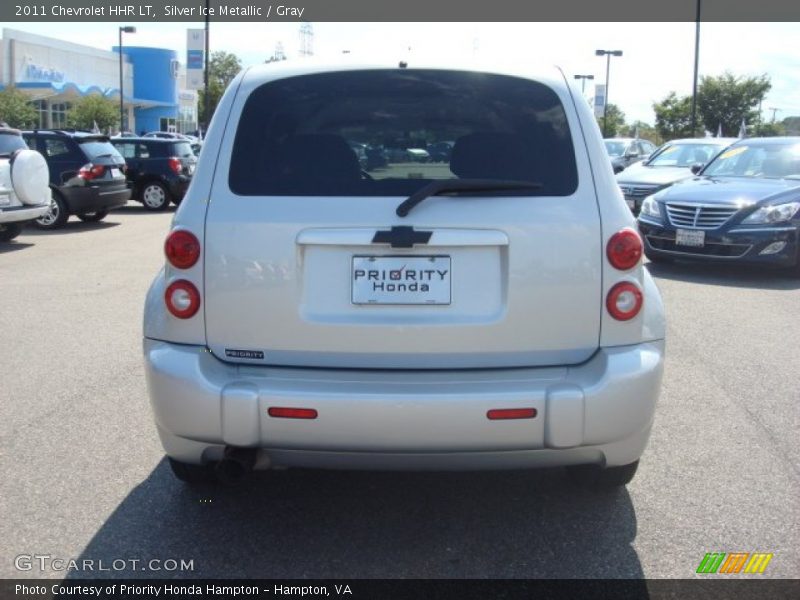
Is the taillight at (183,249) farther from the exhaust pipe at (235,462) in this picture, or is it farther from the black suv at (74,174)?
the black suv at (74,174)

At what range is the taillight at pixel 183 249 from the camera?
3.25 m

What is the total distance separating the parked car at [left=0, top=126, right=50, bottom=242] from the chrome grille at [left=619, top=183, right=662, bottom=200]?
9390 mm

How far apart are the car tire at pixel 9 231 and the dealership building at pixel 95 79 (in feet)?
129

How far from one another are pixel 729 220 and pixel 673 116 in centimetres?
5018

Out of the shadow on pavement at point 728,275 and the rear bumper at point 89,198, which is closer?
the shadow on pavement at point 728,275

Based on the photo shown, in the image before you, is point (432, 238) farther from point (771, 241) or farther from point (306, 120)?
point (771, 241)

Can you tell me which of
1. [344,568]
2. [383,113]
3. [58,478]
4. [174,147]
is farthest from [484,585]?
[174,147]

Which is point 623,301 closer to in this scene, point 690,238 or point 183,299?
point 183,299

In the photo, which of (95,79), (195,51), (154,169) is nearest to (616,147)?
(154,169)

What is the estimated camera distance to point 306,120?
3.43 metres

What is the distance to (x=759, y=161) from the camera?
1165cm

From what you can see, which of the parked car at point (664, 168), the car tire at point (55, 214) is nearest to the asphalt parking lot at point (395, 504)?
the car tire at point (55, 214)

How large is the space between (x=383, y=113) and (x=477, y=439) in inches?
52.5

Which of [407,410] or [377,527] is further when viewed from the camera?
[377,527]
